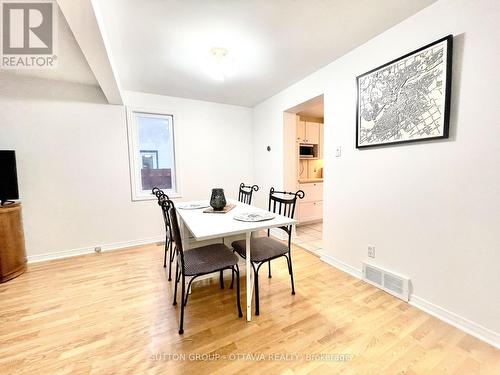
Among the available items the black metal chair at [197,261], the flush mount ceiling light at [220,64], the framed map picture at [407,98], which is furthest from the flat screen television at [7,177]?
the framed map picture at [407,98]

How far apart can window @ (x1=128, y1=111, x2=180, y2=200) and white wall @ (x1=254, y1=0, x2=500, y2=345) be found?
8.56 ft

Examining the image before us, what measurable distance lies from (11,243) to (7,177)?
28.7 inches

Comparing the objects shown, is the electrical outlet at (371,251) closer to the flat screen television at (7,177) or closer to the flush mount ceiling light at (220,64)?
the flush mount ceiling light at (220,64)

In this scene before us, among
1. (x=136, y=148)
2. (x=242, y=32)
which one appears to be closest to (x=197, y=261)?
(x=242, y=32)

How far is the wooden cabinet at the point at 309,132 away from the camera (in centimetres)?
419

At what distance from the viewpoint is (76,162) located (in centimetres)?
294

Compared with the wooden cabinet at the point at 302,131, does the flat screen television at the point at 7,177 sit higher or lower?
lower

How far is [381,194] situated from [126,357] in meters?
2.38

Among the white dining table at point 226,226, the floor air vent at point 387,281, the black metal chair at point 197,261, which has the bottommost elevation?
the floor air vent at point 387,281

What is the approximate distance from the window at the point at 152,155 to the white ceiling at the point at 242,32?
714 mm

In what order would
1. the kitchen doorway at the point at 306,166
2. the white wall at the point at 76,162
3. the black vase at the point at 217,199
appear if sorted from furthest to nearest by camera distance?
the kitchen doorway at the point at 306,166 → the white wall at the point at 76,162 → the black vase at the point at 217,199

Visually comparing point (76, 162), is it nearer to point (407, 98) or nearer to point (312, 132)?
point (407, 98)

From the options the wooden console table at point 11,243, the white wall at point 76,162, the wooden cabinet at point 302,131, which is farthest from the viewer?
the wooden cabinet at point 302,131

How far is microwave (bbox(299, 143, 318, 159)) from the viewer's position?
14.0 feet
